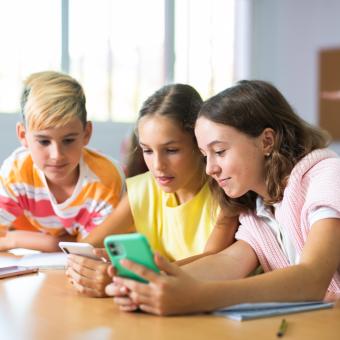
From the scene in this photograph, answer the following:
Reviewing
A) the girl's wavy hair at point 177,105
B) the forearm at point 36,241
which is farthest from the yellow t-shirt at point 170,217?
the forearm at point 36,241

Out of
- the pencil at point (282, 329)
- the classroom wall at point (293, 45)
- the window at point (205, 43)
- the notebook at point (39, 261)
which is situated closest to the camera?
the pencil at point (282, 329)

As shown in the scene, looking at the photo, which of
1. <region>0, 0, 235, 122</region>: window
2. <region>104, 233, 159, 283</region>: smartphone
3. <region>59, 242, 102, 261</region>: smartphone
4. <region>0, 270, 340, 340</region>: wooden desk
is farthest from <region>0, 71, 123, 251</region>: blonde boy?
<region>0, 0, 235, 122</region>: window

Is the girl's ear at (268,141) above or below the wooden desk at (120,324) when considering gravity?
above

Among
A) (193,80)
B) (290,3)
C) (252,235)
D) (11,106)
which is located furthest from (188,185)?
(290,3)

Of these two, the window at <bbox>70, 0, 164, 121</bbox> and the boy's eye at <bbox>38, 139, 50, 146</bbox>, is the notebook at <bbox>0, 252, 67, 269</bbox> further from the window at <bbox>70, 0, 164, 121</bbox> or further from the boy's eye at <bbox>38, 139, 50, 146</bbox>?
the window at <bbox>70, 0, 164, 121</bbox>

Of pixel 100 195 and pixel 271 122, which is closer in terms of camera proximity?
pixel 271 122

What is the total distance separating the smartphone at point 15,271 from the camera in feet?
4.92

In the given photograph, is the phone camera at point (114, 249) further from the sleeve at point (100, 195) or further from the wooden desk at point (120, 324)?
the sleeve at point (100, 195)

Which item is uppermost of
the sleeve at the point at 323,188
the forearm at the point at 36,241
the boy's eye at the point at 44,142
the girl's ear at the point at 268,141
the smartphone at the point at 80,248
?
the girl's ear at the point at 268,141

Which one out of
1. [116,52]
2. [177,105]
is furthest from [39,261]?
[116,52]

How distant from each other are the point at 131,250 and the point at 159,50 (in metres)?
4.23

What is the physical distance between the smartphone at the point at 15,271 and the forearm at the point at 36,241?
50 centimetres

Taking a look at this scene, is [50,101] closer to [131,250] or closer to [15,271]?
[15,271]

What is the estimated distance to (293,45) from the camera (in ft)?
19.6
